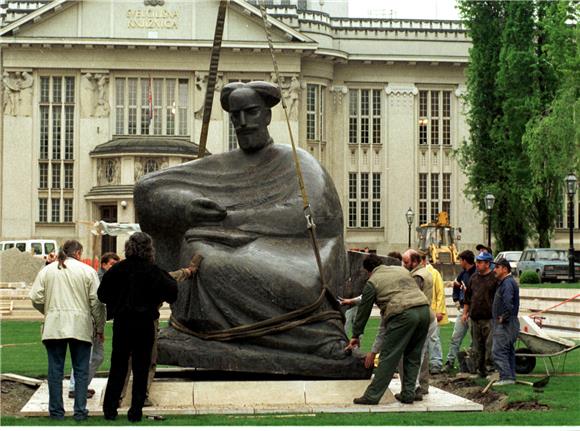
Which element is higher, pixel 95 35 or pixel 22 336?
pixel 95 35

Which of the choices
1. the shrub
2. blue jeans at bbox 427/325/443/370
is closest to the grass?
blue jeans at bbox 427/325/443/370

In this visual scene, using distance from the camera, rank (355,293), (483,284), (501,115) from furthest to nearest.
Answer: (501,115) → (483,284) → (355,293)

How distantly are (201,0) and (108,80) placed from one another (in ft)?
19.5

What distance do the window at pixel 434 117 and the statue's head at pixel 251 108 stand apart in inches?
2030

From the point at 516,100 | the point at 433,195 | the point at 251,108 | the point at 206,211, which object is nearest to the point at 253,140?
the point at 251,108

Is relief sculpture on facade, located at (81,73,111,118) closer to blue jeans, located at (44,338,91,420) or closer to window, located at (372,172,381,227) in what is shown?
window, located at (372,172,381,227)

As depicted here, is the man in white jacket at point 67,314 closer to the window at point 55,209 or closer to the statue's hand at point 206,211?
the statue's hand at point 206,211

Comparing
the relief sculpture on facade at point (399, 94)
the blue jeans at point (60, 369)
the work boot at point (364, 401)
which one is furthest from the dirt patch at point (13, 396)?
the relief sculpture on facade at point (399, 94)

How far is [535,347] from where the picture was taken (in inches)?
657

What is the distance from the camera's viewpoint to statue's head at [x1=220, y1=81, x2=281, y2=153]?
44.0 ft

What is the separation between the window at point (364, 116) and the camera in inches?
2525

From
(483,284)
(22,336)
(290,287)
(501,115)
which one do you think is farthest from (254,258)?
(501,115)

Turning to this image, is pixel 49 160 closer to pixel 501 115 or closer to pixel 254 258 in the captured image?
pixel 501 115

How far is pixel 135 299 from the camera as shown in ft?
37.0
